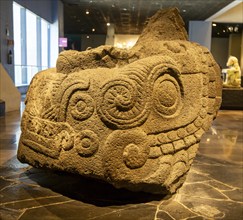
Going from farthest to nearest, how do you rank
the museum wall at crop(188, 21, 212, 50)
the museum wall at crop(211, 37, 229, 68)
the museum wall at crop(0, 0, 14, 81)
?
the museum wall at crop(211, 37, 229, 68)
the museum wall at crop(188, 21, 212, 50)
the museum wall at crop(0, 0, 14, 81)

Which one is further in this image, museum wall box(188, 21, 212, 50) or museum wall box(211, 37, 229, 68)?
museum wall box(211, 37, 229, 68)

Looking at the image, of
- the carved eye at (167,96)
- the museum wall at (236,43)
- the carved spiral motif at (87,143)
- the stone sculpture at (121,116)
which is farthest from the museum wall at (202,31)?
the carved spiral motif at (87,143)

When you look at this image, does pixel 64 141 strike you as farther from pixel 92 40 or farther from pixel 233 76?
pixel 92 40

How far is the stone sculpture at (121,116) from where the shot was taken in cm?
238

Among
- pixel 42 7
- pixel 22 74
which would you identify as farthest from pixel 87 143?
pixel 42 7

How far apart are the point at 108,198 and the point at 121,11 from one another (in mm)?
12061

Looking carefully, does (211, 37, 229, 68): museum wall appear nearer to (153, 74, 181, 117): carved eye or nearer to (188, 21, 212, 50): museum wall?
(188, 21, 212, 50): museum wall

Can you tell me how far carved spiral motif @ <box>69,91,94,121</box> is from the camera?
2.44m

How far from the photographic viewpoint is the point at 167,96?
2.59 m

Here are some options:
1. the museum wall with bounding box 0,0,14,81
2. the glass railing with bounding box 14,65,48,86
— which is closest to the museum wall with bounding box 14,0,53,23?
the museum wall with bounding box 0,0,14,81

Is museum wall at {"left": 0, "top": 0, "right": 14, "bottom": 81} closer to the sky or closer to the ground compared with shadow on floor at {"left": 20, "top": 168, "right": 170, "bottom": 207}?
closer to the sky

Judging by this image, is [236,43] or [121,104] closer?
[121,104]

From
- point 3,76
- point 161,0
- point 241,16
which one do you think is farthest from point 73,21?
point 3,76

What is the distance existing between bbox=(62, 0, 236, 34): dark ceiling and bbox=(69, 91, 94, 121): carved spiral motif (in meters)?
10.3
